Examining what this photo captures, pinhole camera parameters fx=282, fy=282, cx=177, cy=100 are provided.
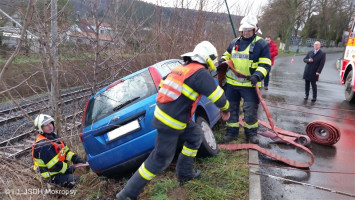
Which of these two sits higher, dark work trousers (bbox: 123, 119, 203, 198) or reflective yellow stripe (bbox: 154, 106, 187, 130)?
reflective yellow stripe (bbox: 154, 106, 187, 130)

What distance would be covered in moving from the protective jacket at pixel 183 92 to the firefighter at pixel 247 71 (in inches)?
55.5

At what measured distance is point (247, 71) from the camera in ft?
14.6

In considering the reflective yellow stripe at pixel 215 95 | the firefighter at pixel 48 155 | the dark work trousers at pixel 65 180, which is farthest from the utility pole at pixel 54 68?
the reflective yellow stripe at pixel 215 95

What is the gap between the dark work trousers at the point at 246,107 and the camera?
14.6 ft

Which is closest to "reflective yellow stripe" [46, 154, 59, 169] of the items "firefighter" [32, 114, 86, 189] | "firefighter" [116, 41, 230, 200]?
"firefighter" [32, 114, 86, 189]

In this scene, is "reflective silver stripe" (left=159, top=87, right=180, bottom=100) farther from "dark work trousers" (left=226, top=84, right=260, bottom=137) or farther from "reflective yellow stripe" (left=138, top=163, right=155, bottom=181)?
"dark work trousers" (left=226, top=84, right=260, bottom=137)

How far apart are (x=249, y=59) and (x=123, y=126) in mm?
2205

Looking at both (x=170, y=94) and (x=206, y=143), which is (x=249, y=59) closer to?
(x=206, y=143)

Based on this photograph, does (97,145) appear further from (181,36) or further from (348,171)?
(181,36)

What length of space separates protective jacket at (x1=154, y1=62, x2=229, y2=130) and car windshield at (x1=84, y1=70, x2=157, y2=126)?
80 centimetres

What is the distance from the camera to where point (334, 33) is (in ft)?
172

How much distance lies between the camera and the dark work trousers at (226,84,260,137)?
445 cm

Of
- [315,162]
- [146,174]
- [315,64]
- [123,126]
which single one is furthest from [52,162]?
[315,64]

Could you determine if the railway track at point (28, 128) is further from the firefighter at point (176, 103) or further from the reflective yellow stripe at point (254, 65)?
the reflective yellow stripe at point (254, 65)
